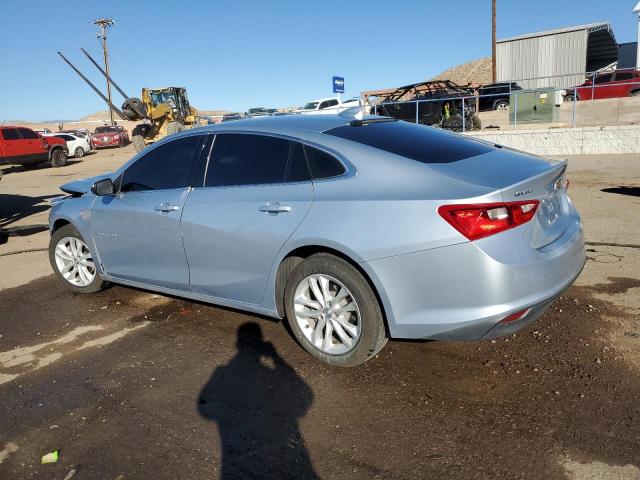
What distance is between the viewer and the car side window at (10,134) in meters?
22.2

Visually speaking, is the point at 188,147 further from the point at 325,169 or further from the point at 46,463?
the point at 46,463

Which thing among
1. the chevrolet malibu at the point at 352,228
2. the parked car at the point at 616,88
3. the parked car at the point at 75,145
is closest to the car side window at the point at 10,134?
the parked car at the point at 75,145

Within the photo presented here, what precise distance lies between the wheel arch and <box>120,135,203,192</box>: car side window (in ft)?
3.82

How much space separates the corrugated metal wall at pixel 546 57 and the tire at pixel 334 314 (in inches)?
1366

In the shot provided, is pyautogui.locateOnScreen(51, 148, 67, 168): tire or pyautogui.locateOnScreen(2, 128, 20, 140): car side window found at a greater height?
pyautogui.locateOnScreen(2, 128, 20, 140): car side window

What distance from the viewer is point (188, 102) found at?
31.9 m

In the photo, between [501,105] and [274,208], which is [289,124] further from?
[501,105]

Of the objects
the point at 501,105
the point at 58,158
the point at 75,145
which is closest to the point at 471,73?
the point at 501,105

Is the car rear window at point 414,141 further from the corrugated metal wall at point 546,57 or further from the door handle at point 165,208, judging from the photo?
the corrugated metal wall at point 546,57

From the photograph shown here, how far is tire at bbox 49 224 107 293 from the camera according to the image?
5.19m

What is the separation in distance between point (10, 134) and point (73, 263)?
21.0 m

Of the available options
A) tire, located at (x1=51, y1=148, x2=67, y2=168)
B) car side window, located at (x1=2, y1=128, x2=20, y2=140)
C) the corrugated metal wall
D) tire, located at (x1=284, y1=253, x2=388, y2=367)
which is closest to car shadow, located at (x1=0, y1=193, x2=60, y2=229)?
tire, located at (x1=284, y1=253, x2=388, y2=367)

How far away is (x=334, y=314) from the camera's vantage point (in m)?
3.37

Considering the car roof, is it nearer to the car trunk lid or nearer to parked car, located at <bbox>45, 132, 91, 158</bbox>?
the car trunk lid
